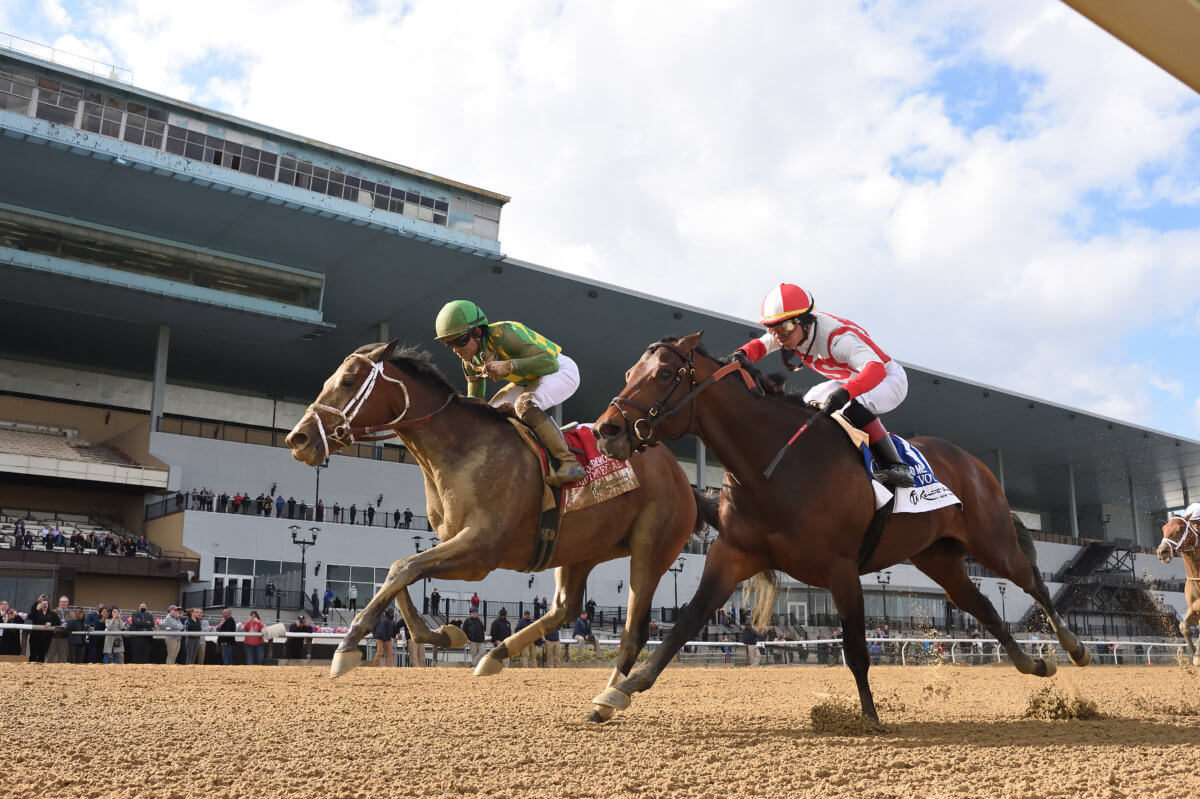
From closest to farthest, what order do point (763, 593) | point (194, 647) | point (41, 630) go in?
point (763, 593), point (41, 630), point (194, 647)

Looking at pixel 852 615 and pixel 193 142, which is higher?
pixel 193 142

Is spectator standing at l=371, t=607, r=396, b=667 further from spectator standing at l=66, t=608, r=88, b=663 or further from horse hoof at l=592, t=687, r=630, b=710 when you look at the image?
horse hoof at l=592, t=687, r=630, b=710

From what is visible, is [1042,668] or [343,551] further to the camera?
[343,551]

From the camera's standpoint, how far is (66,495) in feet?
122

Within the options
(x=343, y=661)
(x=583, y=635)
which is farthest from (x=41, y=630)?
(x=343, y=661)

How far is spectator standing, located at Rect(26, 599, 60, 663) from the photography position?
1498cm

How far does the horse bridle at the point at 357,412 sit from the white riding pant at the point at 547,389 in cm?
55

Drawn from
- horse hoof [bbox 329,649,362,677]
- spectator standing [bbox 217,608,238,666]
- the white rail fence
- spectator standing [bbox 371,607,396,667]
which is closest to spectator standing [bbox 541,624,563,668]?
the white rail fence

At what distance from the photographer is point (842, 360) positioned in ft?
19.5

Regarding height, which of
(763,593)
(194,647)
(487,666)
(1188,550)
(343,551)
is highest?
(343,551)

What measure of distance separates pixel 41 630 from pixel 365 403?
493 inches

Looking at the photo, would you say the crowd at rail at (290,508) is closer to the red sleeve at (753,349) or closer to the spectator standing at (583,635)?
the spectator standing at (583,635)

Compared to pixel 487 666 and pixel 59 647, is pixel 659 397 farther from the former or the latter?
pixel 59 647

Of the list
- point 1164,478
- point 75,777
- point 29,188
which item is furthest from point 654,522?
point 1164,478
